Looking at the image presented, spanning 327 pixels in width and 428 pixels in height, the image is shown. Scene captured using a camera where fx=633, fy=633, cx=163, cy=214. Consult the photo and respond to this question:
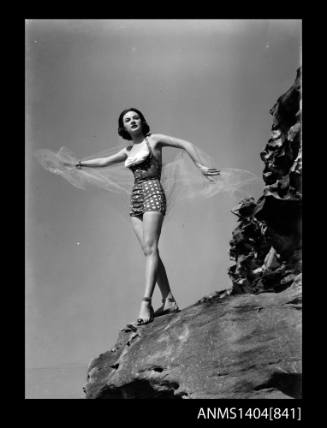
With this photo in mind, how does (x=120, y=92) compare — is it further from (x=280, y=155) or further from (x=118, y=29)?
(x=280, y=155)

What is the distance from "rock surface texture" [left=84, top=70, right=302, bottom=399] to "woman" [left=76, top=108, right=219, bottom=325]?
1.07 ft

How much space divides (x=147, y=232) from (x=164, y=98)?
1.55 m

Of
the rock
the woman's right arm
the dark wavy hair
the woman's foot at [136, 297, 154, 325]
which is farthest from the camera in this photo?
the woman's right arm

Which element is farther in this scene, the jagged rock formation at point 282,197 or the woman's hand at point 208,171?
the jagged rock formation at point 282,197

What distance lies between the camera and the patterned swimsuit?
6504mm

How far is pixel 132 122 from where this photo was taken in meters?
6.69

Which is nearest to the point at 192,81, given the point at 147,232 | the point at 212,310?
the point at 147,232

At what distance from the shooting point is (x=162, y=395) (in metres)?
5.59

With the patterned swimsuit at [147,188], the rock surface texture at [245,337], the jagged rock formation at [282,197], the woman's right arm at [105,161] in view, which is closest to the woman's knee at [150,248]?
the patterned swimsuit at [147,188]

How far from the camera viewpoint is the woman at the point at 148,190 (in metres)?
6.39

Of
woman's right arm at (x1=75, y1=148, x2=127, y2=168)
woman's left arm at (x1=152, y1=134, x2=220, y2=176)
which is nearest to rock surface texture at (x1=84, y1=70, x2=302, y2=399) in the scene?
woman's left arm at (x1=152, y1=134, x2=220, y2=176)

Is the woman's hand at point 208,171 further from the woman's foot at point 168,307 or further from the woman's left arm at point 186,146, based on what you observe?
the woman's foot at point 168,307

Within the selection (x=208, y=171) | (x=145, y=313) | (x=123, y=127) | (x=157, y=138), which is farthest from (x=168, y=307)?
(x=123, y=127)

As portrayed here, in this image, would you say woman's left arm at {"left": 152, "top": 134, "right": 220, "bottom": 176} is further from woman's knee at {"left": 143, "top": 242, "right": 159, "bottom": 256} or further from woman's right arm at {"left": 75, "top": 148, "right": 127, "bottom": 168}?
woman's knee at {"left": 143, "top": 242, "right": 159, "bottom": 256}
